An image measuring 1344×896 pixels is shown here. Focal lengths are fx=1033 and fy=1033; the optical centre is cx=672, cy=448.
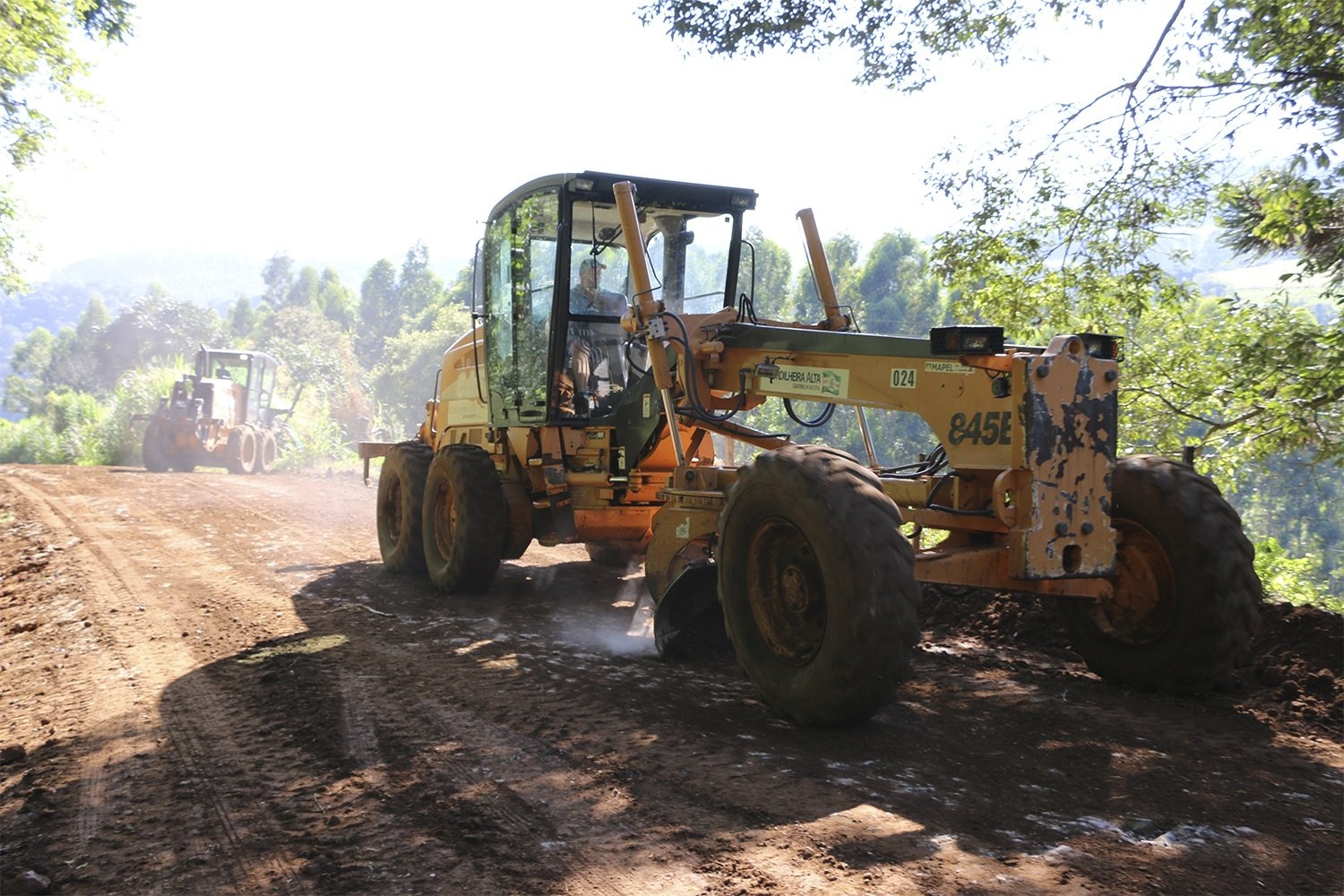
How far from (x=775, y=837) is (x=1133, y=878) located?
1107 mm

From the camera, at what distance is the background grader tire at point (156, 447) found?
24422 mm

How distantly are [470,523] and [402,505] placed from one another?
1528 mm

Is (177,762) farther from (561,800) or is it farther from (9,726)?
(561,800)

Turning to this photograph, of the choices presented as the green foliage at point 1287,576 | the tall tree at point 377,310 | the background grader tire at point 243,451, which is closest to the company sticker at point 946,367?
the green foliage at point 1287,576

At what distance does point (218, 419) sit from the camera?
2538 centimetres

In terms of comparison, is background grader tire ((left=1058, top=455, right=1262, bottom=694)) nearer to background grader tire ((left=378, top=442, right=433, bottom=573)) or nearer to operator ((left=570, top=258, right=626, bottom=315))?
operator ((left=570, top=258, right=626, bottom=315))

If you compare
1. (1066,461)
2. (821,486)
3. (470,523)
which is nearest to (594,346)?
(470,523)

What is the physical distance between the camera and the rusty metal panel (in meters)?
4.68

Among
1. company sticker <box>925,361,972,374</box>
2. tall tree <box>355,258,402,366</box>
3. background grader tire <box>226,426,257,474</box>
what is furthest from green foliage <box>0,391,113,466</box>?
tall tree <box>355,258,402,366</box>

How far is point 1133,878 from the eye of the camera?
10.4 feet

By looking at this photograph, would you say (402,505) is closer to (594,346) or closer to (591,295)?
(594,346)

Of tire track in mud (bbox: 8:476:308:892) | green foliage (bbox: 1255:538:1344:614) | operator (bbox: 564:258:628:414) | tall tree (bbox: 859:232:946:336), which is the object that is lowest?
tire track in mud (bbox: 8:476:308:892)

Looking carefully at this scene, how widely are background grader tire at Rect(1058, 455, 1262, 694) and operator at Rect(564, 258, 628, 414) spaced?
4.20 metres

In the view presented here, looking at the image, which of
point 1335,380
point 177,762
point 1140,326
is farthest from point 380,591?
point 1140,326
